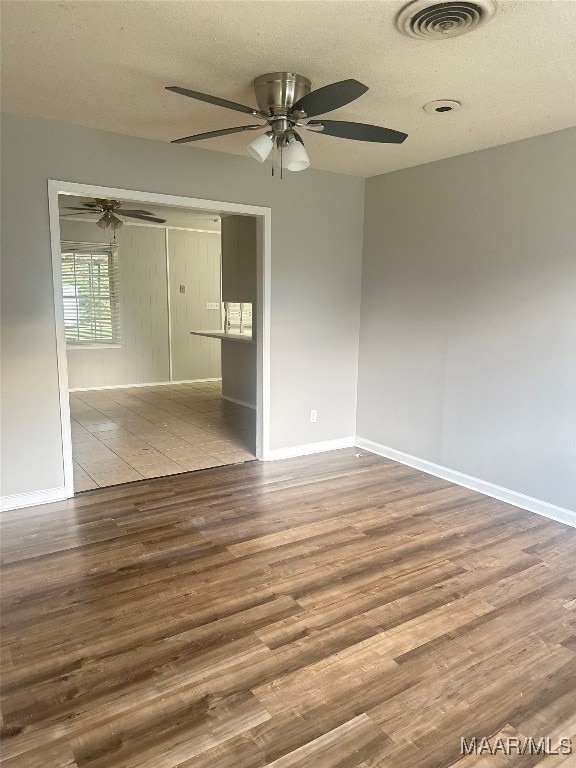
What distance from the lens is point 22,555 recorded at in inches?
112

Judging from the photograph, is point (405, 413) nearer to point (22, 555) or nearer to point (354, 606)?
point (354, 606)

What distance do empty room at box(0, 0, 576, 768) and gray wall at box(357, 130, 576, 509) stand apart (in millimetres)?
20

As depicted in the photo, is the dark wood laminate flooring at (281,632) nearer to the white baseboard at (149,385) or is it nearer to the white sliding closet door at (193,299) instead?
the white baseboard at (149,385)

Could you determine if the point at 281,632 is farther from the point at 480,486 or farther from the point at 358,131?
the point at 358,131

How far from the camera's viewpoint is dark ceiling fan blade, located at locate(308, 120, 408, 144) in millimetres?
2441

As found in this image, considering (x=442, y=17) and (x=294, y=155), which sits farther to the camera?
(x=294, y=155)

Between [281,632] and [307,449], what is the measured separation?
264cm

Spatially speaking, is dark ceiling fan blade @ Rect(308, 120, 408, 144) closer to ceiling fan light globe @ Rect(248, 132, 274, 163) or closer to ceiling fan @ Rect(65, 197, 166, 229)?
ceiling fan light globe @ Rect(248, 132, 274, 163)

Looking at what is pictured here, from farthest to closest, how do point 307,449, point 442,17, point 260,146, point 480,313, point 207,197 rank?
point 307,449 < point 207,197 < point 480,313 < point 260,146 < point 442,17

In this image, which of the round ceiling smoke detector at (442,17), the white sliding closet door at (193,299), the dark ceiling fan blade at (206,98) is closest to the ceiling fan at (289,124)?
the dark ceiling fan blade at (206,98)

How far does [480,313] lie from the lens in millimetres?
3799

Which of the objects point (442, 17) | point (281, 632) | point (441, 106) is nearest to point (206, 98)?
point (442, 17)

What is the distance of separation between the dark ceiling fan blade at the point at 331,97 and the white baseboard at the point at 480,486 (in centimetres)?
285

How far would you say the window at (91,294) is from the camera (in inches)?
300
